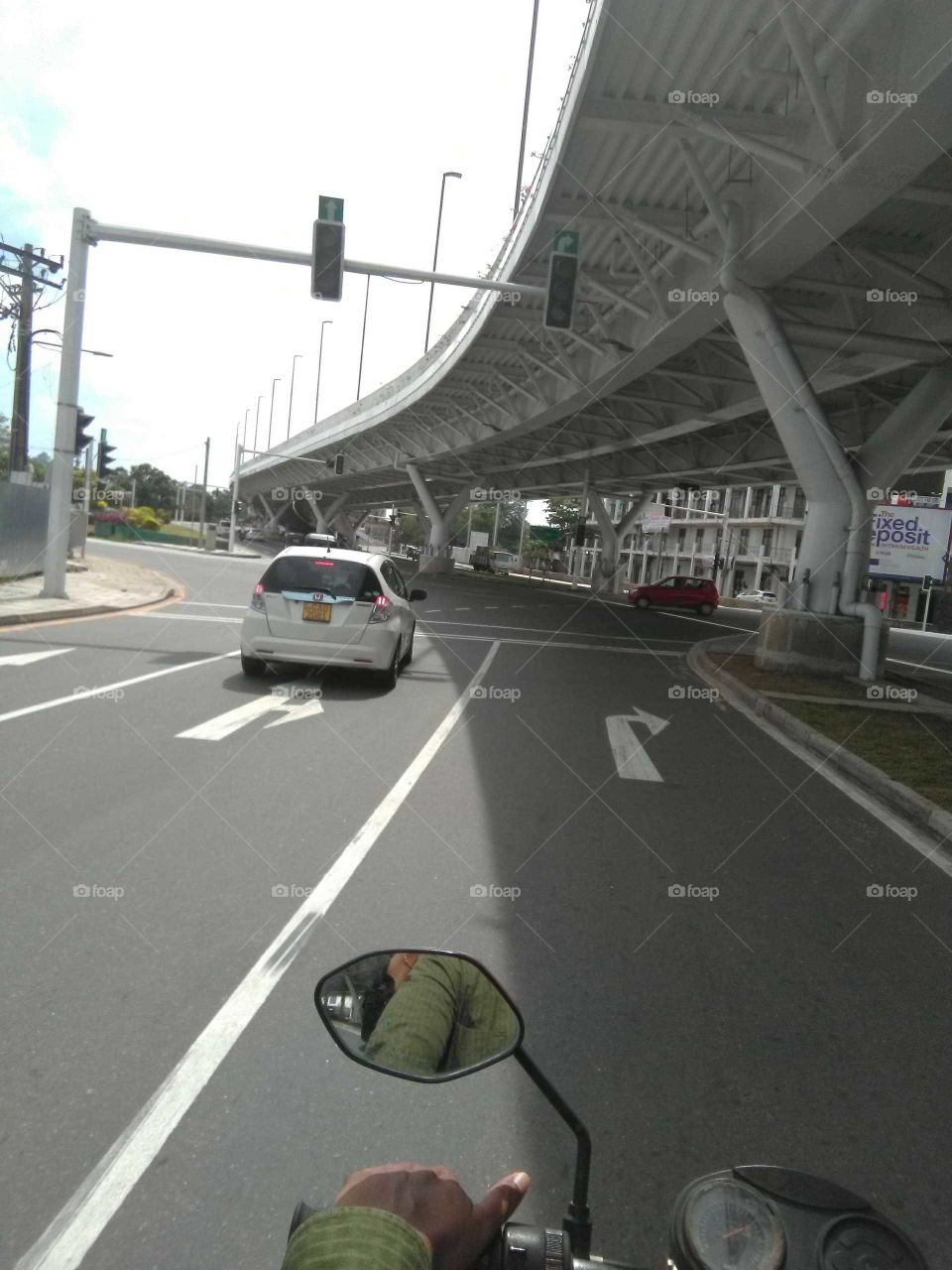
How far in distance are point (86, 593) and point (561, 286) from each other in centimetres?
1223

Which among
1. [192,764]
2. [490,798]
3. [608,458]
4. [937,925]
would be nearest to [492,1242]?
[937,925]

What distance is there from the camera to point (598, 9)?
1150 cm

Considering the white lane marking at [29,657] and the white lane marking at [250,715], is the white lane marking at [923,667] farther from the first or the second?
the white lane marking at [29,657]

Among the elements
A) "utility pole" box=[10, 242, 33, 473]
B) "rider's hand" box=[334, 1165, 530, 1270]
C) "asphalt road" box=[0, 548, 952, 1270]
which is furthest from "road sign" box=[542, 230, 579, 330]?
"utility pole" box=[10, 242, 33, 473]

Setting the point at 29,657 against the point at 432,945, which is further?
the point at 29,657

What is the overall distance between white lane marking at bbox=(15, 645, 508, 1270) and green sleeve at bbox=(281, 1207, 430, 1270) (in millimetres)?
1338

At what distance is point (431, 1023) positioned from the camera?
6.03 ft

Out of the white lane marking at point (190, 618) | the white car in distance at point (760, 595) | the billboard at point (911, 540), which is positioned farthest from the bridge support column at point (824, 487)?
the white car in distance at point (760, 595)

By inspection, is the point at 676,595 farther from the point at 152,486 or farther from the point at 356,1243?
the point at 152,486

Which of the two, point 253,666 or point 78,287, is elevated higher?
point 78,287

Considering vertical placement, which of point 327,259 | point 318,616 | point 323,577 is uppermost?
point 327,259

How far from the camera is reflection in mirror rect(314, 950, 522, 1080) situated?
1812mm

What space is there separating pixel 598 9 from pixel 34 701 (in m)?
9.47

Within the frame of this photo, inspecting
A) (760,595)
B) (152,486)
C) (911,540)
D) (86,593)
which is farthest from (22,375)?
(152,486)
